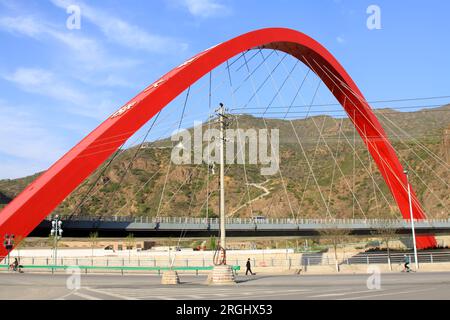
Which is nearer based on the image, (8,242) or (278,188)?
(8,242)

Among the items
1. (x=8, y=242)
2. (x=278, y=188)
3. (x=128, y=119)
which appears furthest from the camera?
(x=278, y=188)

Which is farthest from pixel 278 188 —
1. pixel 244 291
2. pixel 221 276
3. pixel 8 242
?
pixel 8 242

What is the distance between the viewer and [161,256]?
161ft

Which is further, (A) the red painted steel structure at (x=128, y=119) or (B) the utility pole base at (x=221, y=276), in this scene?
(B) the utility pole base at (x=221, y=276)

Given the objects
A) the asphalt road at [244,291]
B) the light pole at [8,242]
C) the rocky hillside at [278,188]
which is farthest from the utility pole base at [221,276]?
the rocky hillside at [278,188]

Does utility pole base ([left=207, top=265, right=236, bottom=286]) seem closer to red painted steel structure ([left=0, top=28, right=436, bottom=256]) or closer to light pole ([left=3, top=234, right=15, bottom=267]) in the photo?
red painted steel structure ([left=0, top=28, right=436, bottom=256])

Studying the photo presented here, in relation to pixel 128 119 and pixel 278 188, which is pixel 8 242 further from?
pixel 278 188

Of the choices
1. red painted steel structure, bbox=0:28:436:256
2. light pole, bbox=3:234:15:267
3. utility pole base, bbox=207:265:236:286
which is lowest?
utility pole base, bbox=207:265:236:286

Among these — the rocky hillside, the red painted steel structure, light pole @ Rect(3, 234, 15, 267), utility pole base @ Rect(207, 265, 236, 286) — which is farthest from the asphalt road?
the rocky hillside

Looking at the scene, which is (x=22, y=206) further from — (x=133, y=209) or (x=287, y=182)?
(x=287, y=182)

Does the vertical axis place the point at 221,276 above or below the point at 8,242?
below

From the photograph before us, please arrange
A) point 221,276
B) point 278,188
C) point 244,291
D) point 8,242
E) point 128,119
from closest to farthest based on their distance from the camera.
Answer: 1. point 244,291
2. point 8,242
3. point 128,119
4. point 221,276
5. point 278,188

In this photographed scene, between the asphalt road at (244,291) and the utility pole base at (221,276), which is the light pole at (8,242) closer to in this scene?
the asphalt road at (244,291)

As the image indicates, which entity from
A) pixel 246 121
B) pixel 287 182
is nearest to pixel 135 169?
pixel 287 182
